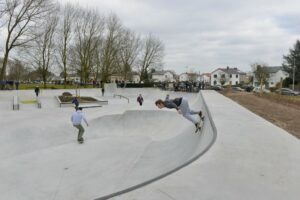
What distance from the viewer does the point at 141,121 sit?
1683cm

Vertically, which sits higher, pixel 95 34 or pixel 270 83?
pixel 95 34

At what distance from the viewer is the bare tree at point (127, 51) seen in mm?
53069

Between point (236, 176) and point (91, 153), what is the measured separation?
7.68 meters

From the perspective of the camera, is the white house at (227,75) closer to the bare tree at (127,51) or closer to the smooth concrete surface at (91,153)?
the bare tree at (127,51)

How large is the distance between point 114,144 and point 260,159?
8.32 metres

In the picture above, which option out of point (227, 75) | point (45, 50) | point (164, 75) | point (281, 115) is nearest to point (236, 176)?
point (281, 115)

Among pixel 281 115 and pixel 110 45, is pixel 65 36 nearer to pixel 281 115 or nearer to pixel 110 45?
pixel 110 45

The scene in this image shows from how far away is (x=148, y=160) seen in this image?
30.0 feet

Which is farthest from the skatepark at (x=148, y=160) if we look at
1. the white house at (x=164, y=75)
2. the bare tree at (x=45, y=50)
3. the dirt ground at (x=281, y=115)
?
the white house at (x=164, y=75)

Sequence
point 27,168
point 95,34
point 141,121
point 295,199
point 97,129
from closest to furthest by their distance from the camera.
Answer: point 295,199 < point 27,168 < point 97,129 < point 141,121 < point 95,34

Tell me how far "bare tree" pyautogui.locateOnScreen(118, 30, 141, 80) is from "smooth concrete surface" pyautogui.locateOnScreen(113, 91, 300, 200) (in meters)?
48.6

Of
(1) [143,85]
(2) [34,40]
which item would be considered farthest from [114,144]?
(1) [143,85]

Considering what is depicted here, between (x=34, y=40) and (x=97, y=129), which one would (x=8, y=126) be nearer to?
(x=97, y=129)

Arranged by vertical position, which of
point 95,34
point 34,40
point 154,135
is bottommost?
point 154,135
